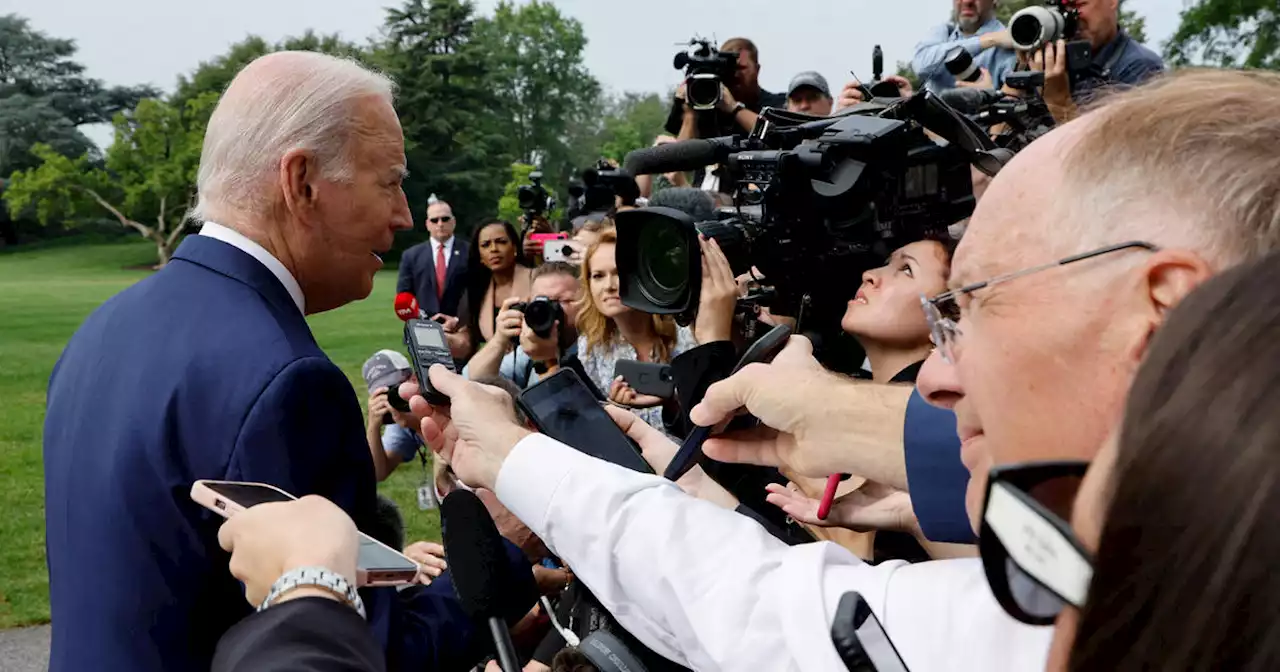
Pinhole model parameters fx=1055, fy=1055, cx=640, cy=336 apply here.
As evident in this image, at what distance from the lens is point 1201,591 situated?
604 mm

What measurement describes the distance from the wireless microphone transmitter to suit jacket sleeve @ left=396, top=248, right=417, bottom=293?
26.4 feet

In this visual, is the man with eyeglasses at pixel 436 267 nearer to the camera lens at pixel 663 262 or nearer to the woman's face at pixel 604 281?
the woman's face at pixel 604 281

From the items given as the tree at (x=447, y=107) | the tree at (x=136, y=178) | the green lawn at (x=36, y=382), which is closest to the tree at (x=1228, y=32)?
the green lawn at (x=36, y=382)

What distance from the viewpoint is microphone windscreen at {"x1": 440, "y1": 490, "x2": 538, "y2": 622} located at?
5.61 ft

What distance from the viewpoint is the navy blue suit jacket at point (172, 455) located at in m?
1.74

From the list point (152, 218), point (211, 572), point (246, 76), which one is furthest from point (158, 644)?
point (152, 218)

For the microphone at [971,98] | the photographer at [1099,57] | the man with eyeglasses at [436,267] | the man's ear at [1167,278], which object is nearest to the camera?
the man's ear at [1167,278]

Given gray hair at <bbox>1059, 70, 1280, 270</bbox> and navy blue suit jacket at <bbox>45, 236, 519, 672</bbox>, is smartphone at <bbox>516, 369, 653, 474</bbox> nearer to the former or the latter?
navy blue suit jacket at <bbox>45, 236, 519, 672</bbox>

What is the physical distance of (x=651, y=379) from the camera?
212cm

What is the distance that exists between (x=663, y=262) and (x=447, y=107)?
190 ft

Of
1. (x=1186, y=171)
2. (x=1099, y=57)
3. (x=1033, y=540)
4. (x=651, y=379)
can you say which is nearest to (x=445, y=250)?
(x=1099, y=57)

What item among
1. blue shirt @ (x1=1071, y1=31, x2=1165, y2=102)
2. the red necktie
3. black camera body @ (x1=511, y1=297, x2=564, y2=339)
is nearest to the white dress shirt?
black camera body @ (x1=511, y1=297, x2=564, y2=339)

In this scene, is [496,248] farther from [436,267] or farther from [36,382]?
[36,382]

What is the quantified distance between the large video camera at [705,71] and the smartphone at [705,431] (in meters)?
2.49
